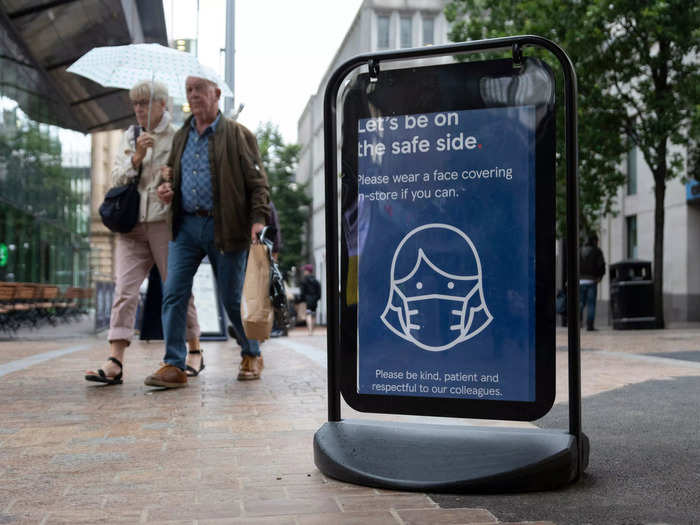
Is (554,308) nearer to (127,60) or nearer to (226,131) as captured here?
(226,131)

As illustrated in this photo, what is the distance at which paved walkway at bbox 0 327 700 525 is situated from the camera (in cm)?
297

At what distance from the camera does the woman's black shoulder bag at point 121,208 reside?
6.46 m

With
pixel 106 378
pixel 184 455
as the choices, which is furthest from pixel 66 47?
pixel 184 455

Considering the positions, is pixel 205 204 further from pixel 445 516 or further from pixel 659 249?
pixel 659 249

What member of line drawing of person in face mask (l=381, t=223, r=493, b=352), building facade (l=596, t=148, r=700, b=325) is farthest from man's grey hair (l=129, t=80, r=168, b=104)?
building facade (l=596, t=148, r=700, b=325)

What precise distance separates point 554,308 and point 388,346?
67cm

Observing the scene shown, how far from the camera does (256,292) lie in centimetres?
621

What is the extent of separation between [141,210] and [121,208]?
0.17 meters

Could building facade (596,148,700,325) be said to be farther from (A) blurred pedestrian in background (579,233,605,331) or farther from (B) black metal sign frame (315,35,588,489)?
(B) black metal sign frame (315,35,588,489)

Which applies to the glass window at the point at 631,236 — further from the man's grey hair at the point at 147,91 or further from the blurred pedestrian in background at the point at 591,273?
the man's grey hair at the point at 147,91

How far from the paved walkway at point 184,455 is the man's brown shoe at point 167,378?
0.31 ft

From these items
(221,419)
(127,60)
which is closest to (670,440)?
(221,419)

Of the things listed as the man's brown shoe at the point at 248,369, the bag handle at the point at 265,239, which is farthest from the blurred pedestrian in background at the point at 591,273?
the bag handle at the point at 265,239

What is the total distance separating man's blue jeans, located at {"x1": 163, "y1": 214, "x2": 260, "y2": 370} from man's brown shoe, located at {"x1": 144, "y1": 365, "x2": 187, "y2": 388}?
0.04 metres
